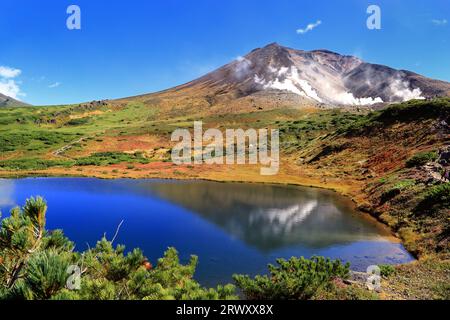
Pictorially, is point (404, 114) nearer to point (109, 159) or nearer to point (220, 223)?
point (220, 223)

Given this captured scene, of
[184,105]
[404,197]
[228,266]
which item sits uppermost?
[184,105]

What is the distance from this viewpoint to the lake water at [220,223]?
19.1 meters

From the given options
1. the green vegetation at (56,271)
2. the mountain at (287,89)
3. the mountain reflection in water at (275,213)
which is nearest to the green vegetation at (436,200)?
the mountain reflection in water at (275,213)

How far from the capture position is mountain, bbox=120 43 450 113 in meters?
138

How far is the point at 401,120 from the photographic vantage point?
2074 inches

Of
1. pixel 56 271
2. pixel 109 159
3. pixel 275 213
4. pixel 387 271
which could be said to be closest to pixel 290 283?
pixel 56 271

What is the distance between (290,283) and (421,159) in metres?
31.8

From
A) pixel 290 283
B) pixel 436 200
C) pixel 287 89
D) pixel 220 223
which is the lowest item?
pixel 220 223

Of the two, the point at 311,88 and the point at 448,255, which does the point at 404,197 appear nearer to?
the point at 448,255

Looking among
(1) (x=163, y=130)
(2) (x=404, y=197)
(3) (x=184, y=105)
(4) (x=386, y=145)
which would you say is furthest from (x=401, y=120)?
(3) (x=184, y=105)

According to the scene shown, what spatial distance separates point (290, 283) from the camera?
34.0ft

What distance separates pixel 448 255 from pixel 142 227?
18378mm

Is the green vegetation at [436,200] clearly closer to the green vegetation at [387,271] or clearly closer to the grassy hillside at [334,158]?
the grassy hillside at [334,158]

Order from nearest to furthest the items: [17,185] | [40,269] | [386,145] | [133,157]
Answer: [40,269] → [17,185] → [386,145] → [133,157]
